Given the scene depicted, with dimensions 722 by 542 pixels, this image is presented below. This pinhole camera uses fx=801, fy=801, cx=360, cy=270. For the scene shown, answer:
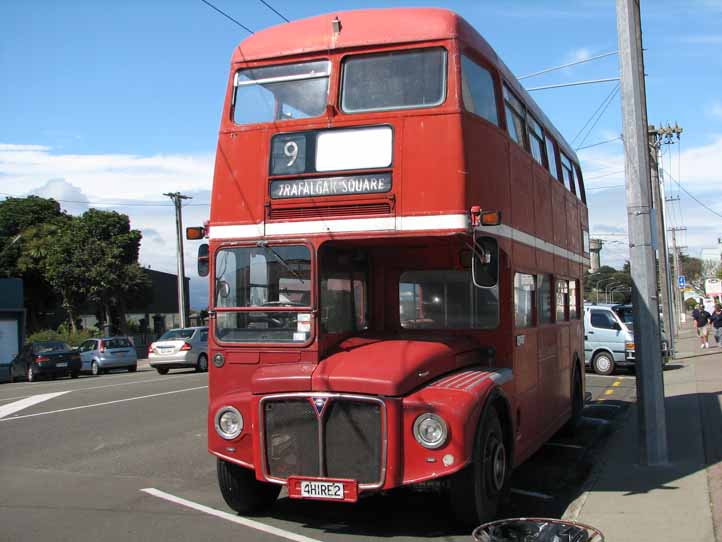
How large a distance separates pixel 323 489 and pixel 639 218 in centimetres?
490

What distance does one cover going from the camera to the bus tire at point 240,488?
684 centimetres

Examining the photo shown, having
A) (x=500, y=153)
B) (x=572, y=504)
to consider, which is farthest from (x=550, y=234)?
(x=572, y=504)

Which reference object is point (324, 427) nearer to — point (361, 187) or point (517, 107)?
point (361, 187)

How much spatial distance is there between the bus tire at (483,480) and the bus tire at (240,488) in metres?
1.79

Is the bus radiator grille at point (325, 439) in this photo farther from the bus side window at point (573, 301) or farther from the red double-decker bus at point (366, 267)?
the bus side window at point (573, 301)

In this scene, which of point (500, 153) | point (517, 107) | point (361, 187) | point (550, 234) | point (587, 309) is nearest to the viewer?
point (361, 187)

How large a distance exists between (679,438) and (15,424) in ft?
33.4

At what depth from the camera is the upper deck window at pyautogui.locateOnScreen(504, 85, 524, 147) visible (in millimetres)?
8234

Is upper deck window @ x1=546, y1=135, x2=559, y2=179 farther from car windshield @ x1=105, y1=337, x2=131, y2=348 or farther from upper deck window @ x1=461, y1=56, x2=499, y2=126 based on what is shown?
car windshield @ x1=105, y1=337, x2=131, y2=348

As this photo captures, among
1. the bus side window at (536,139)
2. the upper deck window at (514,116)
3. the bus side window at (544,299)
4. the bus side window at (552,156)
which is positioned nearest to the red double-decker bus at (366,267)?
the upper deck window at (514,116)

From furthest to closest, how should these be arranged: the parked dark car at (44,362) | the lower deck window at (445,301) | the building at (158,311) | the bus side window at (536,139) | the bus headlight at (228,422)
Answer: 1. the building at (158,311)
2. the parked dark car at (44,362)
3. the bus side window at (536,139)
4. the lower deck window at (445,301)
5. the bus headlight at (228,422)

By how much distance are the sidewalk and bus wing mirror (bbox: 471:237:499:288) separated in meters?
2.09

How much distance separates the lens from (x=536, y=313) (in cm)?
905

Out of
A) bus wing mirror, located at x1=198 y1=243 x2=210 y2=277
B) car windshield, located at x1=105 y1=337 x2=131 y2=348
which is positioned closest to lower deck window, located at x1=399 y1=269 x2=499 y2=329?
bus wing mirror, located at x1=198 y1=243 x2=210 y2=277
